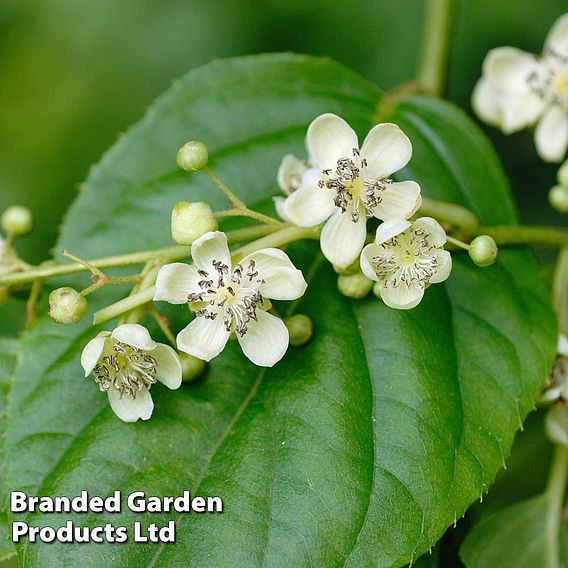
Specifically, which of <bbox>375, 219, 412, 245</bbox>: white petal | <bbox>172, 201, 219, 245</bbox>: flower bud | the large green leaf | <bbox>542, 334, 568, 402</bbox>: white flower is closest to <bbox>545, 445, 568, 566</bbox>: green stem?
<bbox>542, 334, 568, 402</bbox>: white flower

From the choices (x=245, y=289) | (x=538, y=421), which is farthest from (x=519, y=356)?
(x=538, y=421)

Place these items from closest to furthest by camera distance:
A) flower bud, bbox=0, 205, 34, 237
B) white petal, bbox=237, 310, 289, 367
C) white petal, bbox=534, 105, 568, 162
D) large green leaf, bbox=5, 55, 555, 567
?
large green leaf, bbox=5, 55, 555, 567, white petal, bbox=237, 310, 289, 367, flower bud, bbox=0, 205, 34, 237, white petal, bbox=534, 105, 568, 162

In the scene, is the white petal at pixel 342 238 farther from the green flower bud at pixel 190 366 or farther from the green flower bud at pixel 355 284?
the green flower bud at pixel 190 366

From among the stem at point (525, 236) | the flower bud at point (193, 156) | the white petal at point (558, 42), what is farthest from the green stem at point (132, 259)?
the white petal at point (558, 42)

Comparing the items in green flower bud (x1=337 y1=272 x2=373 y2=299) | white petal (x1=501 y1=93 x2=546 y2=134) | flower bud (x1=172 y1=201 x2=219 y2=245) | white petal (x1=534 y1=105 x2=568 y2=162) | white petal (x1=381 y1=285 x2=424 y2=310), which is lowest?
white petal (x1=381 y1=285 x2=424 y2=310)

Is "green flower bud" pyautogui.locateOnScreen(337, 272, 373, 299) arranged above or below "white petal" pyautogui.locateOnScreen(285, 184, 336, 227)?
below

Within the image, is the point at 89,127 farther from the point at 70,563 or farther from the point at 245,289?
the point at 70,563

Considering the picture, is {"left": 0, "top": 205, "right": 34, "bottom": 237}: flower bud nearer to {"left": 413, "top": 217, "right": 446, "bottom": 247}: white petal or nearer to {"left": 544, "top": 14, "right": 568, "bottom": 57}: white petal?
{"left": 413, "top": 217, "right": 446, "bottom": 247}: white petal

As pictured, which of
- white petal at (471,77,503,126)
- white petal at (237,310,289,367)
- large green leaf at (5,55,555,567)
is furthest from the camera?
white petal at (471,77,503,126)
